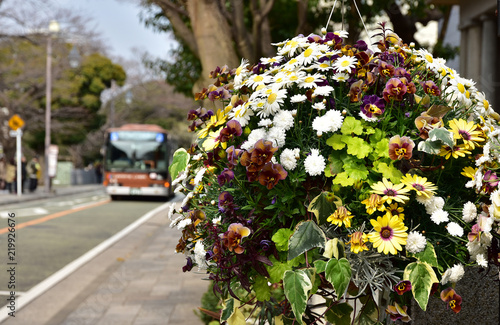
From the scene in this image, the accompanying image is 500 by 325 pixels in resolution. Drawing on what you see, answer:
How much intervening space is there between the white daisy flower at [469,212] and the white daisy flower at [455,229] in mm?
38

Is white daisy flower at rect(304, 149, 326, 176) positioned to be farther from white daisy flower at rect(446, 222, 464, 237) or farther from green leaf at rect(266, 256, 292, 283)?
white daisy flower at rect(446, 222, 464, 237)

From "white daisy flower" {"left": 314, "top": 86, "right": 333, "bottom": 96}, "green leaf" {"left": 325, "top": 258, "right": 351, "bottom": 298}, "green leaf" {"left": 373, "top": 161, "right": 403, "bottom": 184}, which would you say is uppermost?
"white daisy flower" {"left": 314, "top": 86, "right": 333, "bottom": 96}

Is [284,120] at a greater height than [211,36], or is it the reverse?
[211,36]

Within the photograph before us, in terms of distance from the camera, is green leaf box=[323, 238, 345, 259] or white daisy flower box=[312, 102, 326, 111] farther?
white daisy flower box=[312, 102, 326, 111]

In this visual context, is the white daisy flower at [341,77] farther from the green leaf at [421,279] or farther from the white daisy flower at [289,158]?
the green leaf at [421,279]

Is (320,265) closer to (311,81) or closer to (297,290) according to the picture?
(297,290)

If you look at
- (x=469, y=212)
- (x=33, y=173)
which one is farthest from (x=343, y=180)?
(x=33, y=173)

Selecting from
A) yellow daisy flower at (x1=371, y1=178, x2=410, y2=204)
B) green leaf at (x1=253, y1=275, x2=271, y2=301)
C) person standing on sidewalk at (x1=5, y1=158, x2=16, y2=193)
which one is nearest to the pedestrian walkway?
green leaf at (x1=253, y1=275, x2=271, y2=301)

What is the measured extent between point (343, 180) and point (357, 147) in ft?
0.37

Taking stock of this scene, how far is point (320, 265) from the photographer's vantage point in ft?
5.61

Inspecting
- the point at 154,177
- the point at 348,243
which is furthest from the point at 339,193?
the point at 154,177

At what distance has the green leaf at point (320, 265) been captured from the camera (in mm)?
1697

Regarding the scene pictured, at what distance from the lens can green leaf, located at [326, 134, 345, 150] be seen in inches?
70.2

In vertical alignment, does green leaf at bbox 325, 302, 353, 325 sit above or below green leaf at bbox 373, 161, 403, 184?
below
